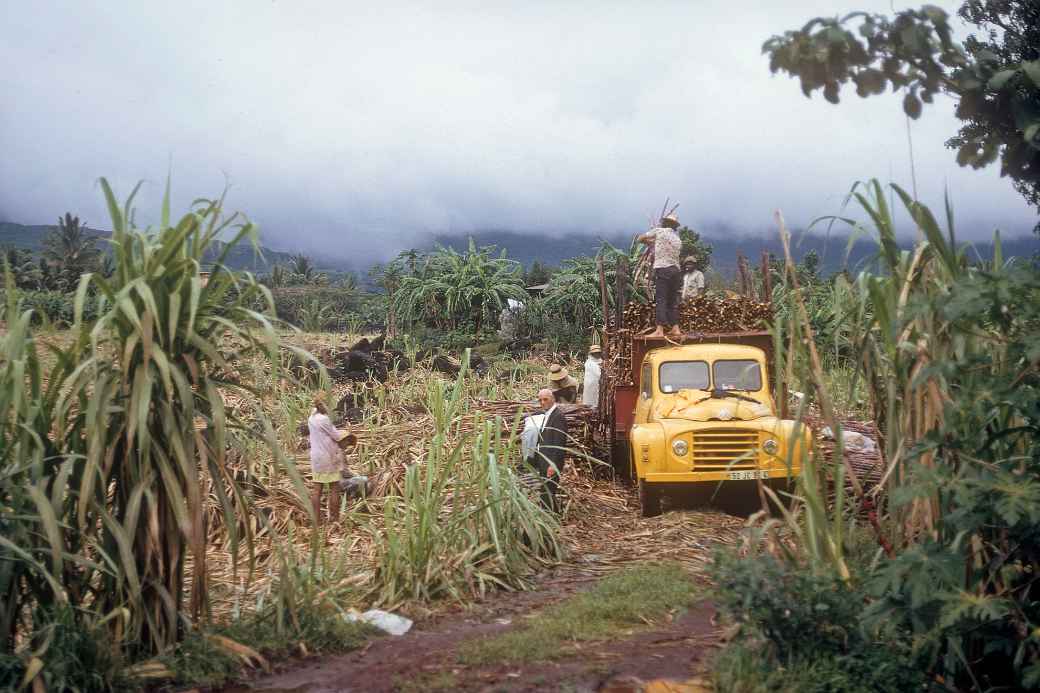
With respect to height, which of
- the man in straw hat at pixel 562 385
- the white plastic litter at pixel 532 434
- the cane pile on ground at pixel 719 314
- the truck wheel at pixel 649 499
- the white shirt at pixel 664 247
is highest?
the white shirt at pixel 664 247

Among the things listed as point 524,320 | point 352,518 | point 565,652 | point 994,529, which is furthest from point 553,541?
point 524,320

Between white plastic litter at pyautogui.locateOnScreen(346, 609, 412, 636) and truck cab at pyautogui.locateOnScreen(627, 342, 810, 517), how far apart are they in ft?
11.9

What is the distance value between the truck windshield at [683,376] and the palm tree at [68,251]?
2442cm

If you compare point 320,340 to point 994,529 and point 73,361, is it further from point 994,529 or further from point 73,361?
point 994,529

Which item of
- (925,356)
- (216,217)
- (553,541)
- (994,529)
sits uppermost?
(216,217)

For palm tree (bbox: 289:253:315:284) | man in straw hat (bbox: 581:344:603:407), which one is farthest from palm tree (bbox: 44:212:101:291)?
man in straw hat (bbox: 581:344:603:407)

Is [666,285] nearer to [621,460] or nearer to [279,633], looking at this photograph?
[621,460]

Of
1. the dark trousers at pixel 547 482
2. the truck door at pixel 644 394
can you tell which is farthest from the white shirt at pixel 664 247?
the dark trousers at pixel 547 482

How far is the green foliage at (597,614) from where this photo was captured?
5.23 metres

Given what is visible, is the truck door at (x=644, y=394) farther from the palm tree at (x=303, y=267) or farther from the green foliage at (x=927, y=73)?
the palm tree at (x=303, y=267)

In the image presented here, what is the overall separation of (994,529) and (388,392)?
9.83m

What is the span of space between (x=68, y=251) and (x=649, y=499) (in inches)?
1159

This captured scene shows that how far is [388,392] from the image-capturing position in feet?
42.8

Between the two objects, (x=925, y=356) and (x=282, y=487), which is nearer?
(x=925, y=356)
